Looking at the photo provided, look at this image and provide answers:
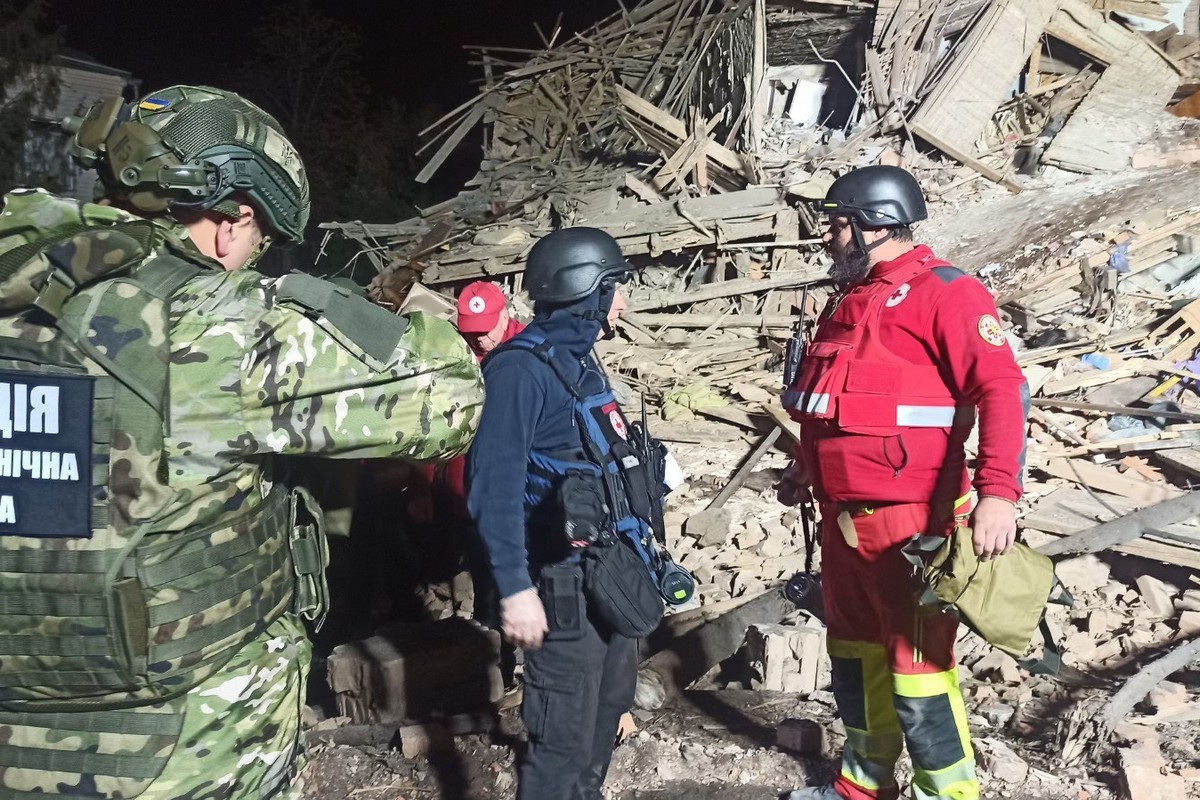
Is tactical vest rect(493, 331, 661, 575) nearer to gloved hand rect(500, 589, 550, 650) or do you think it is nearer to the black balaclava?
the black balaclava

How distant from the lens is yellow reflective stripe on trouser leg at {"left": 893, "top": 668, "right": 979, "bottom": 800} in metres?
3.01

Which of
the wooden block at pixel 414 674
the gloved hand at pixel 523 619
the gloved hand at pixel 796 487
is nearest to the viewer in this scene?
the gloved hand at pixel 523 619

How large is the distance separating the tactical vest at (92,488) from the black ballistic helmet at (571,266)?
56.0 inches

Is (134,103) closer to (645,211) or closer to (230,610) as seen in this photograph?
(230,610)

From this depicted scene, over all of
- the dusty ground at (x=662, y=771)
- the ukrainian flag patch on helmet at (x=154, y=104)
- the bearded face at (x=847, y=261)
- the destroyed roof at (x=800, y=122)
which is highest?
the destroyed roof at (x=800, y=122)

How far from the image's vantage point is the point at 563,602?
2.77m

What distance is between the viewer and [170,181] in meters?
1.72

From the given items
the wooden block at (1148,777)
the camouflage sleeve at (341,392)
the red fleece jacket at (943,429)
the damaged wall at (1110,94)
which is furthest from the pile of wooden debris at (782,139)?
the camouflage sleeve at (341,392)

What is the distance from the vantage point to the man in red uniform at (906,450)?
291cm

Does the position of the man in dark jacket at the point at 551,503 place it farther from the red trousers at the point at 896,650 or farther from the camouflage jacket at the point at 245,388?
the camouflage jacket at the point at 245,388

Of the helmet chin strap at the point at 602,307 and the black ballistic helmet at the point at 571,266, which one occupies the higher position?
the black ballistic helmet at the point at 571,266

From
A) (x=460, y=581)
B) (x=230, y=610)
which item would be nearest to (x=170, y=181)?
(x=230, y=610)

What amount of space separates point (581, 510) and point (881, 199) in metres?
1.57

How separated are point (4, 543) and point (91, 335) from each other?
41cm
